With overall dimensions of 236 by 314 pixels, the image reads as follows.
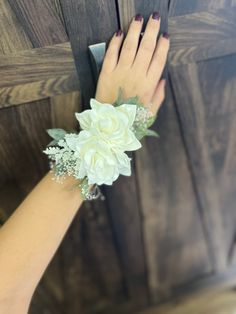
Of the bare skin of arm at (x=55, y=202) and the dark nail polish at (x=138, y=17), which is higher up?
the dark nail polish at (x=138, y=17)

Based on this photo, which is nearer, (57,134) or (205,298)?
(57,134)

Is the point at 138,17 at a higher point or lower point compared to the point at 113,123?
higher

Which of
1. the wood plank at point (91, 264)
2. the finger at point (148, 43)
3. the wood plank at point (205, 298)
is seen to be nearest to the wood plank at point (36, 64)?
the finger at point (148, 43)

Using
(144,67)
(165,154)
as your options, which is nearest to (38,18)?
(144,67)

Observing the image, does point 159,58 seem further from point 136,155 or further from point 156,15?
point 136,155

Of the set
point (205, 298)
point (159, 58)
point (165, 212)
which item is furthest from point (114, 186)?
point (205, 298)

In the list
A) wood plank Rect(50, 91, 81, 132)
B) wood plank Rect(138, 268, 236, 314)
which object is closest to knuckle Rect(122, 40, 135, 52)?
wood plank Rect(50, 91, 81, 132)

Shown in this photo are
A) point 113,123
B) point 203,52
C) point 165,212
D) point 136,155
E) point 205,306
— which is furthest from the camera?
point 205,306

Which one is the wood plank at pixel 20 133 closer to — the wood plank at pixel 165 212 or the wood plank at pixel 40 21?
the wood plank at pixel 40 21
